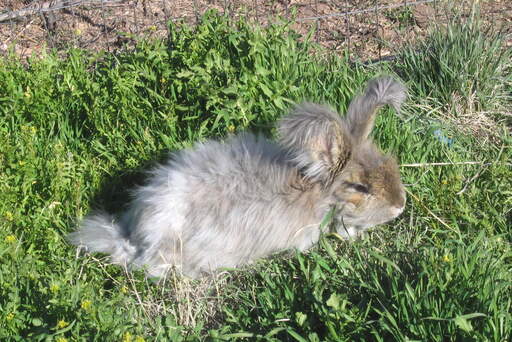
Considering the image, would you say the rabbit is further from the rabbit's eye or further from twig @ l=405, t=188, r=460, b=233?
twig @ l=405, t=188, r=460, b=233

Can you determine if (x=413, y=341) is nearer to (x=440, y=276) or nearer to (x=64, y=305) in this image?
(x=440, y=276)

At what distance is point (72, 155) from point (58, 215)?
1.66ft

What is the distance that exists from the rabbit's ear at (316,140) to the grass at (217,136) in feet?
1.34

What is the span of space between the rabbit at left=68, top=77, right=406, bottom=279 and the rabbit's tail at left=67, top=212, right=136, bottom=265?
0.12 feet

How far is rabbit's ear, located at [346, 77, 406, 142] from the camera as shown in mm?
3703

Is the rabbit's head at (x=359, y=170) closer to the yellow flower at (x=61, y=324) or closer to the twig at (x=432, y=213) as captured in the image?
the twig at (x=432, y=213)

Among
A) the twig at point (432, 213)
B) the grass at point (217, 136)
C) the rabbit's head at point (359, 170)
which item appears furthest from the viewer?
the twig at point (432, 213)

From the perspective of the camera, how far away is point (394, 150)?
4.29 meters

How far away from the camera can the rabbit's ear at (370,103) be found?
3.70 m

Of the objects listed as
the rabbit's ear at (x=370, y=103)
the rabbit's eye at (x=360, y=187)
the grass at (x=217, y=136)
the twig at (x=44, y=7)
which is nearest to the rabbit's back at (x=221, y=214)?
the grass at (x=217, y=136)

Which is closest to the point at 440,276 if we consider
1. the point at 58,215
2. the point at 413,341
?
the point at 413,341

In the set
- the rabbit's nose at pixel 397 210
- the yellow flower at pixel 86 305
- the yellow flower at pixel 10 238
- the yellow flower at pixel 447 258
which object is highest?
the yellow flower at pixel 10 238

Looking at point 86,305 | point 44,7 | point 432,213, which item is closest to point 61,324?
point 86,305

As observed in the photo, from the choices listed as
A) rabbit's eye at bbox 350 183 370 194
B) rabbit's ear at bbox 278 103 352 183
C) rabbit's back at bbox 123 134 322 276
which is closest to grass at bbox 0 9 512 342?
rabbit's back at bbox 123 134 322 276
